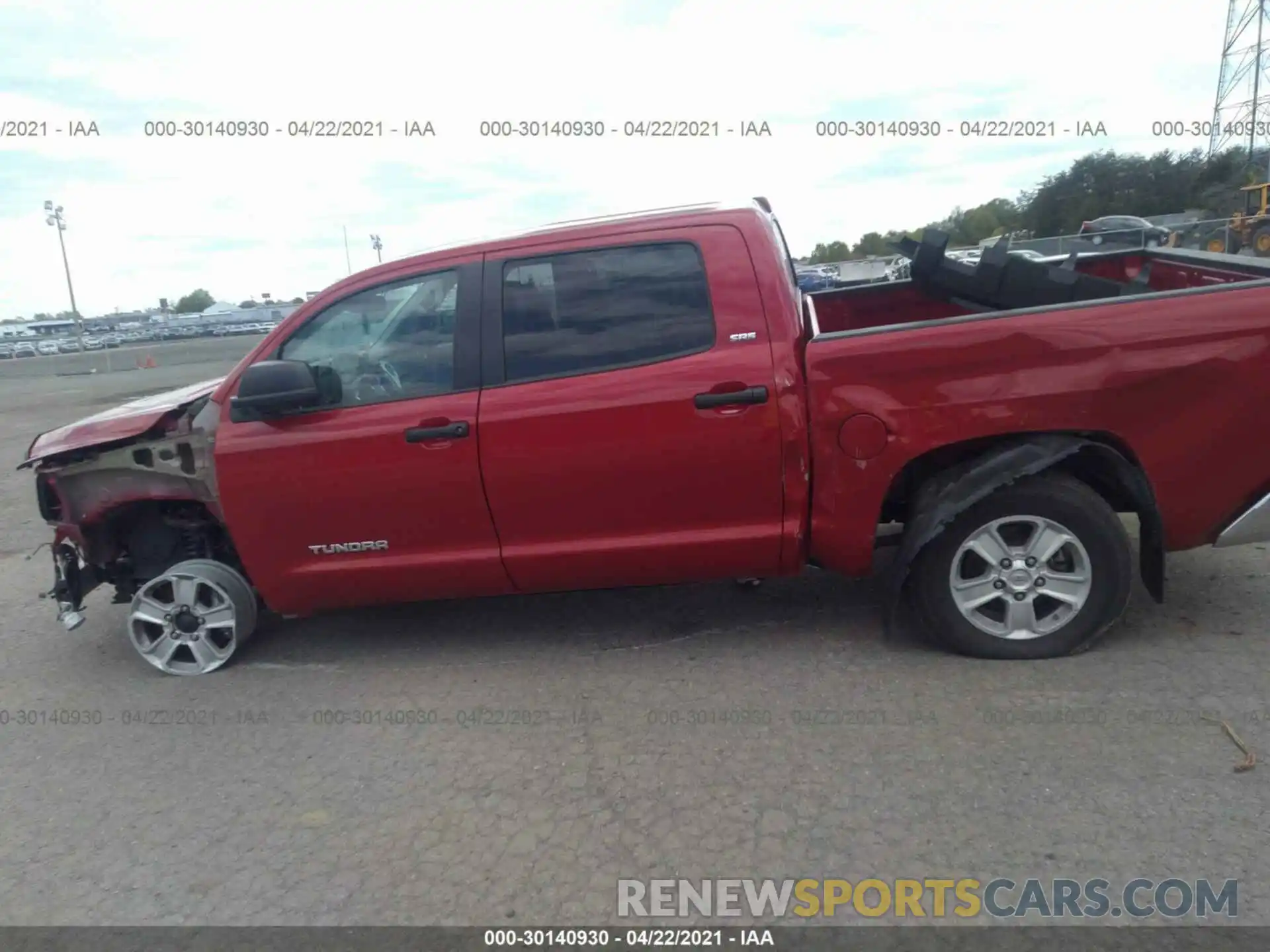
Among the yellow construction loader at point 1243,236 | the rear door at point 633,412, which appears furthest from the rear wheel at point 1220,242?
the rear door at point 633,412

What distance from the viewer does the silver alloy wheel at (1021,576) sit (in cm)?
388

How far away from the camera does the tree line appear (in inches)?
1289

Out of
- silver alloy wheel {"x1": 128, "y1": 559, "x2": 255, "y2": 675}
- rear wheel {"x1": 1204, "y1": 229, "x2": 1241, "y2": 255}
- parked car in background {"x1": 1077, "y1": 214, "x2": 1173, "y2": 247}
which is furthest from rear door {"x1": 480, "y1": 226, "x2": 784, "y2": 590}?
rear wheel {"x1": 1204, "y1": 229, "x2": 1241, "y2": 255}

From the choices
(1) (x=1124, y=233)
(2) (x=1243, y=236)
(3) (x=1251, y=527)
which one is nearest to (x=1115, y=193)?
Answer: (2) (x=1243, y=236)

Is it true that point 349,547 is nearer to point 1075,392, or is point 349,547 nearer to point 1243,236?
point 1075,392

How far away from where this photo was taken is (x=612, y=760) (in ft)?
11.5

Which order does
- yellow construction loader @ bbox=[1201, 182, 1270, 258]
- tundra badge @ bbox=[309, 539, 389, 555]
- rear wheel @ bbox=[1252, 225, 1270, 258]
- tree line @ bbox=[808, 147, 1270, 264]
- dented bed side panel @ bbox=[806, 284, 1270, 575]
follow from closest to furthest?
dented bed side panel @ bbox=[806, 284, 1270, 575] < tundra badge @ bbox=[309, 539, 389, 555] < yellow construction loader @ bbox=[1201, 182, 1270, 258] < rear wheel @ bbox=[1252, 225, 1270, 258] < tree line @ bbox=[808, 147, 1270, 264]

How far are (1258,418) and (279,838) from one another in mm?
3960

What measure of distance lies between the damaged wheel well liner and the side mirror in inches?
99.7

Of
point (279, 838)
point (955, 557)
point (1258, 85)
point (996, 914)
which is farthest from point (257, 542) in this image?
point (1258, 85)

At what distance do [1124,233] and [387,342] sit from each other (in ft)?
19.5

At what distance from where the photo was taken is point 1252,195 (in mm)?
27328

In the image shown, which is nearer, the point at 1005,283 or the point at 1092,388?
the point at 1092,388

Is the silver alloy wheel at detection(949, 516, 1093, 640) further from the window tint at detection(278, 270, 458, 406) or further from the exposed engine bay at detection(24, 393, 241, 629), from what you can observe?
the exposed engine bay at detection(24, 393, 241, 629)
